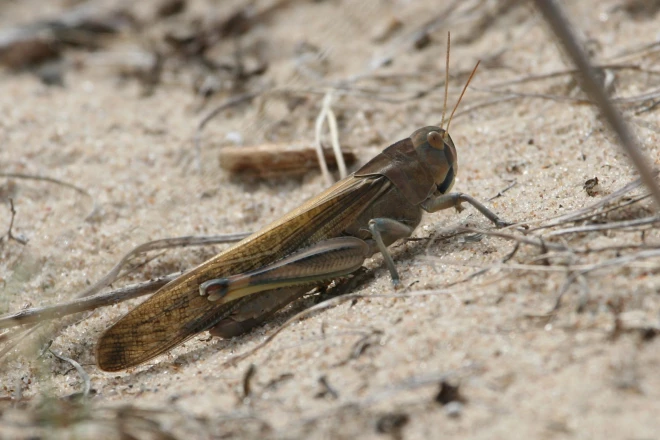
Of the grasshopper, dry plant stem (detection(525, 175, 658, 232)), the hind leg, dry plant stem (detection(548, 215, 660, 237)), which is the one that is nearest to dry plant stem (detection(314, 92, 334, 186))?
the grasshopper

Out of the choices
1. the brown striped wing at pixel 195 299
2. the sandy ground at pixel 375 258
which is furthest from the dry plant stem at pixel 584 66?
the brown striped wing at pixel 195 299

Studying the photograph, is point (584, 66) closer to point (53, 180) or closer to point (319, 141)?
point (319, 141)

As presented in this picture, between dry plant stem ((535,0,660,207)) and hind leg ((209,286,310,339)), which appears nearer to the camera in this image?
dry plant stem ((535,0,660,207))

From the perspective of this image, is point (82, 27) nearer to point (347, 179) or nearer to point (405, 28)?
point (405, 28)

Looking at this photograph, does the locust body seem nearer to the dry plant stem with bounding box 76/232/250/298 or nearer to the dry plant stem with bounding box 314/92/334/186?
the dry plant stem with bounding box 76/232/250/298

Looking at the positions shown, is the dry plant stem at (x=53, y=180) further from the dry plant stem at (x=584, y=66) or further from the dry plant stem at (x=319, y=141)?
the dry plant stem at (x=584, y=66)

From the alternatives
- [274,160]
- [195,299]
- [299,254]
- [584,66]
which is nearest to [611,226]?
[584,66]
